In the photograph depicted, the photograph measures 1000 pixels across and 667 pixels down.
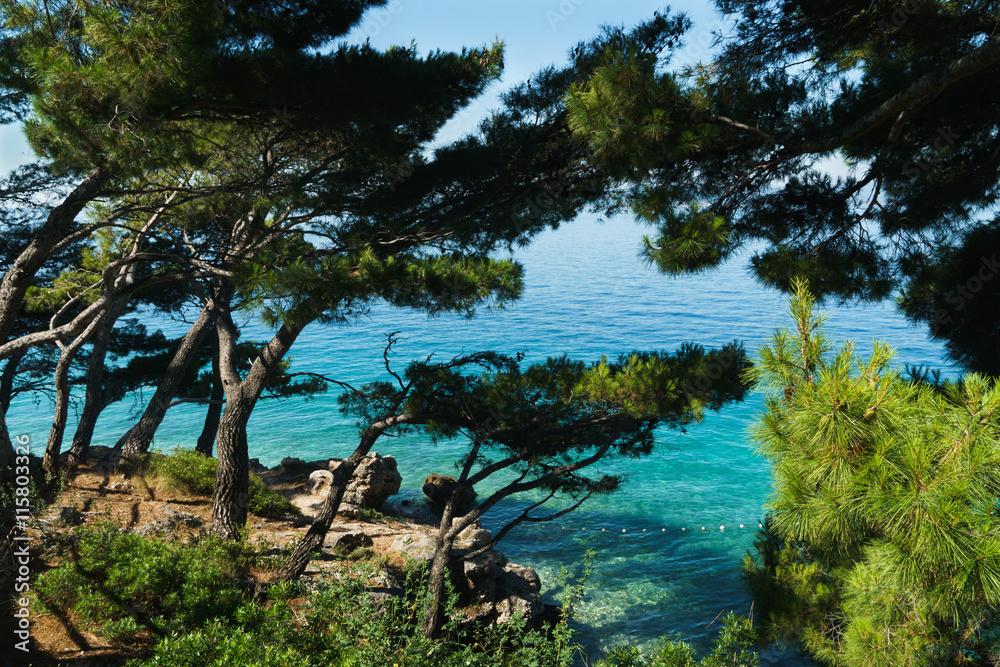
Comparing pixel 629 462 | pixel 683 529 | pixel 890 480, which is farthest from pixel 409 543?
pixel 629 462

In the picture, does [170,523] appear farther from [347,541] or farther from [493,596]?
[493,596]

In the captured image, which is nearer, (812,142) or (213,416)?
(812,142)

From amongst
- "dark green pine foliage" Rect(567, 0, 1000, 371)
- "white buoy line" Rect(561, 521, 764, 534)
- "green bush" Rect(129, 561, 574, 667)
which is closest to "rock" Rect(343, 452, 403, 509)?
"white buoy line" Rect(561, 521, 764, 534)

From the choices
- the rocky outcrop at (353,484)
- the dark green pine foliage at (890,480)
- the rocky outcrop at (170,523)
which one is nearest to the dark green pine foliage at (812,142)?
the dark green pine foliage at (890,480)

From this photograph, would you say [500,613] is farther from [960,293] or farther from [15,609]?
[960,293]

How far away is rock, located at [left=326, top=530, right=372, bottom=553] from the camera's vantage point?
7.40 m

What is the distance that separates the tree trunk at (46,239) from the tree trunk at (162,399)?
3.58 metres

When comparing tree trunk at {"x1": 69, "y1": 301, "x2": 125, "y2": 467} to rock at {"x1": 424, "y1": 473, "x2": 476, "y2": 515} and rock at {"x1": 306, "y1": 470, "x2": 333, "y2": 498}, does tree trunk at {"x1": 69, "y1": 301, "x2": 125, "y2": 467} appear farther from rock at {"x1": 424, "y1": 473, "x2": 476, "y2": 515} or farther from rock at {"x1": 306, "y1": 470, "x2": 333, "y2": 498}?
rock at {"x1": 424, "y1": 473, "x2": 476, "y2": 515}

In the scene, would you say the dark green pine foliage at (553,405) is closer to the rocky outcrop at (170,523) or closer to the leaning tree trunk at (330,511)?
the leaning tree trunk at (330,511)

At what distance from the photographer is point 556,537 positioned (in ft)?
35.9

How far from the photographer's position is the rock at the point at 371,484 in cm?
1105

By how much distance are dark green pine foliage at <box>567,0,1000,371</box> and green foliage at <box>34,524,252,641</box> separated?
4496 millimetres

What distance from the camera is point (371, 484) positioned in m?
11.2

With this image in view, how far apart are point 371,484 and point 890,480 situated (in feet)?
33.6
